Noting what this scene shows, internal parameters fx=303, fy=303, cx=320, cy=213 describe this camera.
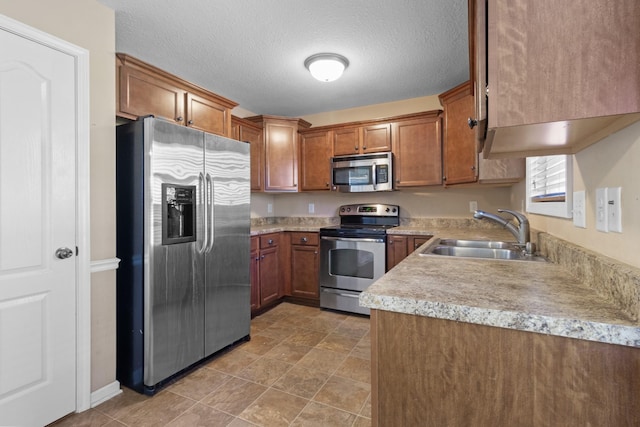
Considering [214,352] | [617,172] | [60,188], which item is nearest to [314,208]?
[214,352]

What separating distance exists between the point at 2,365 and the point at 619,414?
2.27m

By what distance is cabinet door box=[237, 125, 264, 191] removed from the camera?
3506 mm

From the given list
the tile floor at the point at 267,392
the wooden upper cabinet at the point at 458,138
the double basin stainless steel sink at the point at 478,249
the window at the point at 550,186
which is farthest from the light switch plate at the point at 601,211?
the wooden upper cabinet at the point at 458,138

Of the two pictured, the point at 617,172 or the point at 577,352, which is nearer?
the point at 577,352

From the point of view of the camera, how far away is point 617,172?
821 millimetres

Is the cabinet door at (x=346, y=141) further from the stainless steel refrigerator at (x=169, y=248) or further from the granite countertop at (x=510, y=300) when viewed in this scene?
the granite countertop at (x=510, y=300)

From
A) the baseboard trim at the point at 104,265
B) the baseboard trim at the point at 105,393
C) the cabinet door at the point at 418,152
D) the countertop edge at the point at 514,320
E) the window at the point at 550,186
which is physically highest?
the cabinet door at the point at 418,152

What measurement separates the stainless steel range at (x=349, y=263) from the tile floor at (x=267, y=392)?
0.59 meters

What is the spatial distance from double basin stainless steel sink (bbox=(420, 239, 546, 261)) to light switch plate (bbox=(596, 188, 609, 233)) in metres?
0.61

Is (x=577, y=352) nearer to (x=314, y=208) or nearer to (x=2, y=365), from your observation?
(x=2, y=365)

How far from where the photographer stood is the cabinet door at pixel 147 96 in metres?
2.16

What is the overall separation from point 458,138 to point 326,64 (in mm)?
1383

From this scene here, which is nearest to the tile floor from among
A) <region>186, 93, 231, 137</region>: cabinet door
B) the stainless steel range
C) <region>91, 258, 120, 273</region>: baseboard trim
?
the stainless steel range

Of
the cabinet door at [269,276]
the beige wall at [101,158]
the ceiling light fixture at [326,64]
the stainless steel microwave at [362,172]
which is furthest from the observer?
the stainless steel microwave at [362,172]
